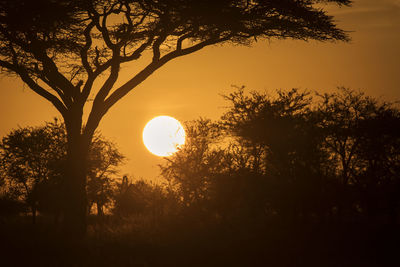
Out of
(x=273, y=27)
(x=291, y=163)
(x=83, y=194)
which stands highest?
(x=273, y=27)

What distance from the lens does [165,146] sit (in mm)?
30406

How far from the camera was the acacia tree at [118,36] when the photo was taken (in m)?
18.6

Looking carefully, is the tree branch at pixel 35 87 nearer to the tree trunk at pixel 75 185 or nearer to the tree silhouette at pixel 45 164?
the tree trunk at pixel 75 185

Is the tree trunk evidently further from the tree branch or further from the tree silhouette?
the tree silhouette

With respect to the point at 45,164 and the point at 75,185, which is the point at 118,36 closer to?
the point at 75,185

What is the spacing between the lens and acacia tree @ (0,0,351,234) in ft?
61.1

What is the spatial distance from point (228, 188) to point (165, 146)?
6.07 m

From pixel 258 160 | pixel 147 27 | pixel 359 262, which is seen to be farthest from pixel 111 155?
pixel 359 262

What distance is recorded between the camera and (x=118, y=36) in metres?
20.9

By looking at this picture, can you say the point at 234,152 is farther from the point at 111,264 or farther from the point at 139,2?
the point at 111,264

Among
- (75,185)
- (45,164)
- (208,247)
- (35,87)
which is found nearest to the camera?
(208,247)

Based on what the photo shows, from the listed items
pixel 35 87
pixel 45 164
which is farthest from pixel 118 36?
pixel 45 164

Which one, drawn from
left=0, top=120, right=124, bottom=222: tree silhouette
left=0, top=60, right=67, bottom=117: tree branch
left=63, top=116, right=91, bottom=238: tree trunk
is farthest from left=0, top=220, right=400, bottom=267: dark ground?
left=0, top=120, right=124, bottom=222: tree silhouette

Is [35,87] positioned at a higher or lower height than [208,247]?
higher
